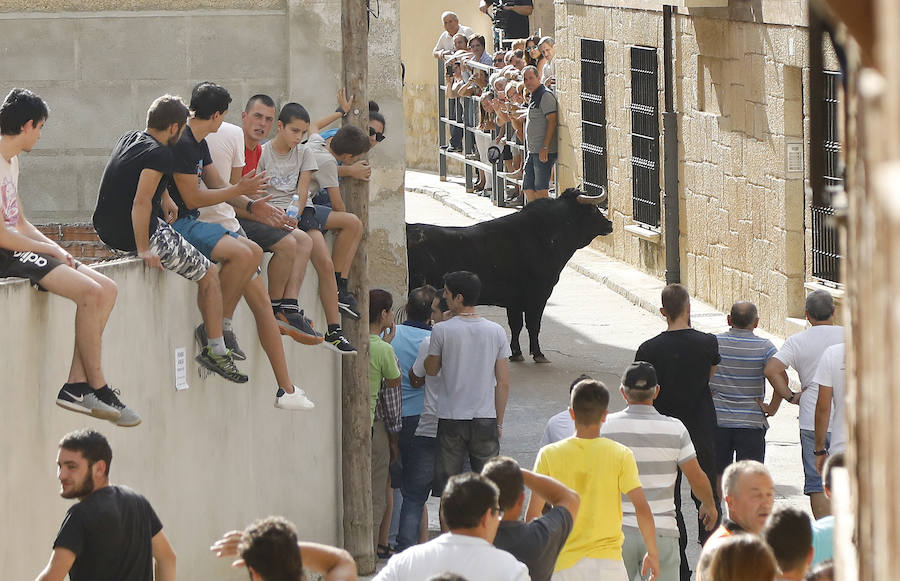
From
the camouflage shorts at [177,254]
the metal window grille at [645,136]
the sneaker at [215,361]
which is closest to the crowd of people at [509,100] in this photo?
the metal window grille at [645,136]

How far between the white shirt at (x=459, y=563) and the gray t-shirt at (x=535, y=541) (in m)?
0.68

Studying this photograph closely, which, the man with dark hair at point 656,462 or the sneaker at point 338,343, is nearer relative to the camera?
the man with dark hair at point 656,462

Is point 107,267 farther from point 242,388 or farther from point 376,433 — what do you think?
point 376,433

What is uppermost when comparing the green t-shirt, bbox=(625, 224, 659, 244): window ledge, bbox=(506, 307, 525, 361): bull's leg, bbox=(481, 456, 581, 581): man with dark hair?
bbox=(481, 456, 581, 581): man with dark hair

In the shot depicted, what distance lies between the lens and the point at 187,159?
7359 mm

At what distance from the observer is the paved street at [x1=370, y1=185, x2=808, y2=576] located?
426 inches

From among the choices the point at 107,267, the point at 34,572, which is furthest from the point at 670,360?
the point at 34,572

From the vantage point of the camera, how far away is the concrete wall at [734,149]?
14.3 meters

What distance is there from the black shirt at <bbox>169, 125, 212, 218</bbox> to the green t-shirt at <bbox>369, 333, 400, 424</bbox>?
192 centimetres

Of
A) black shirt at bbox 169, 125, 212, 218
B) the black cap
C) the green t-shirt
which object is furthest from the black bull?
the black cap

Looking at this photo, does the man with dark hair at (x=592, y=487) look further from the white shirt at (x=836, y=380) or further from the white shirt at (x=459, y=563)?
the white shirt at (x=836, y=380)

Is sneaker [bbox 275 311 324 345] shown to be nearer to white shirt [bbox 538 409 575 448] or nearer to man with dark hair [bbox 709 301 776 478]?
white shirt [bbox 538 409 575 448]

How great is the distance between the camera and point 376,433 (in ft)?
31.6

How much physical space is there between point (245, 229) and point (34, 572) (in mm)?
2857
